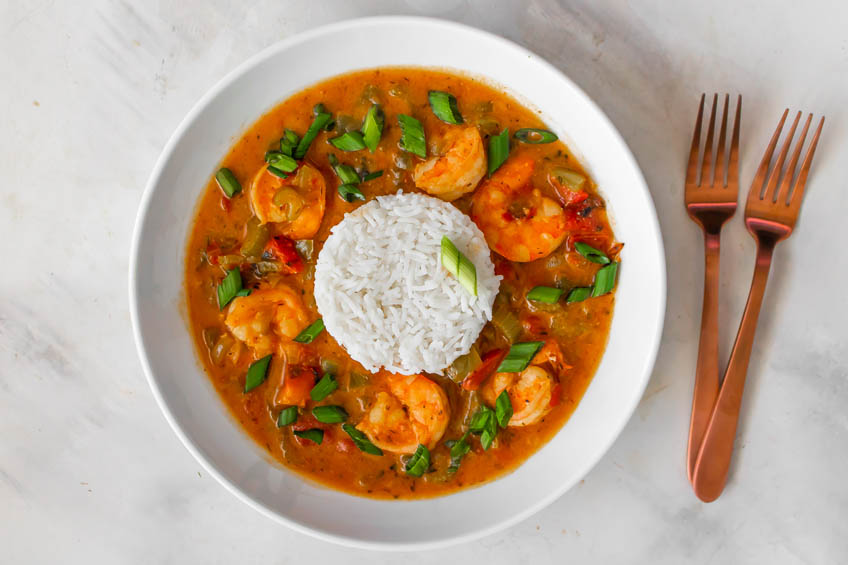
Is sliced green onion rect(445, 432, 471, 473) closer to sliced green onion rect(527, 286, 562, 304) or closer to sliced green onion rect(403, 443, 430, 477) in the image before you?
sliced green onion rect(403, 443, 430, 477)

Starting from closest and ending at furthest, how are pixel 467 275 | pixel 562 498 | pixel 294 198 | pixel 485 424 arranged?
1. pixel 467 275
2. pixel 294 198
3. pixel 485 424
4. pixel 562 498

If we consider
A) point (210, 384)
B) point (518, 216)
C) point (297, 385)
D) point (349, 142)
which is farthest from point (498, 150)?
point (210, 384)

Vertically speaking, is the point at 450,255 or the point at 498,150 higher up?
the point at 498,150

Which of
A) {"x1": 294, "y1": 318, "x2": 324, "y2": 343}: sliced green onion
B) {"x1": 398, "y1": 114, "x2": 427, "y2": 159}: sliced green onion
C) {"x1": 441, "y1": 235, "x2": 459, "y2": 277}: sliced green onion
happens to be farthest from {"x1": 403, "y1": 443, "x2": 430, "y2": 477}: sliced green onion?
{"x1": 398, "y1": 114, "x2": 427, "y2": 159}: sliced green onion

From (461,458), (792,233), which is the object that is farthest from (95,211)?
(792,233)

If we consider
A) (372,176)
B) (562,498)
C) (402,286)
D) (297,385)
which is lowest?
(562,498)

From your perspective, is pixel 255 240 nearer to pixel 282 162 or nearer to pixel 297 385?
pixel 282 162

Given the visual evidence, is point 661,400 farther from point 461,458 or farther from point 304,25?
point 304,25
